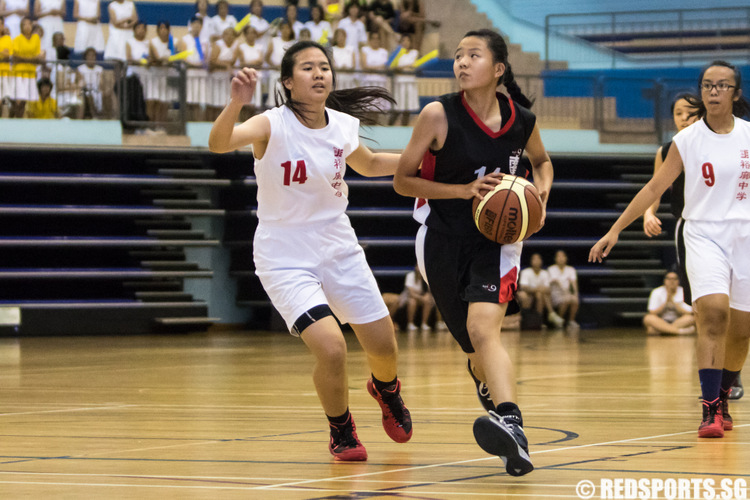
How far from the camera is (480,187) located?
4582mm

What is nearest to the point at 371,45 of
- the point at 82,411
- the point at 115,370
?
the point at 115,370

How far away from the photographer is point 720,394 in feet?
18.5

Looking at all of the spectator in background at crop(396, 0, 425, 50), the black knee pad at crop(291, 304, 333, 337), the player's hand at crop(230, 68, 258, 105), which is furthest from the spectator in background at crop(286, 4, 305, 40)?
the black knee pad at crop(291, 304, 333, 337)

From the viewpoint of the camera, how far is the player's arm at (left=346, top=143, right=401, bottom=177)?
204 inches

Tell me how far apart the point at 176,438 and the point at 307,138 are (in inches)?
63.1

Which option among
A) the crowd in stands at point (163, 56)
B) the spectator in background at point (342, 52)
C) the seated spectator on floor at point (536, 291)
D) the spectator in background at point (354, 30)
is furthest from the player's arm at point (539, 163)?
the spectator in background at point (354, 30)

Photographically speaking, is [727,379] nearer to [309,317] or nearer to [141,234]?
[309,317]

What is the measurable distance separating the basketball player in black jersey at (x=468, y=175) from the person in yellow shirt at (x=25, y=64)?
10.5 metres

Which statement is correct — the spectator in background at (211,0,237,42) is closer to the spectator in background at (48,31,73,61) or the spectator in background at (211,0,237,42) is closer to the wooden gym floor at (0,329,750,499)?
the spectator in background at (48,31,73,61)

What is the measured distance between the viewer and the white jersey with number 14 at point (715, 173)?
5.57 metres

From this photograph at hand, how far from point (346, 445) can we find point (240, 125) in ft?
4.55

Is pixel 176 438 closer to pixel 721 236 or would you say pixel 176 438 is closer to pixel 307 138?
pixel 307 138

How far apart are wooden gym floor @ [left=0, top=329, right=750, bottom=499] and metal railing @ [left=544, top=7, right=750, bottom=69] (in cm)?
970

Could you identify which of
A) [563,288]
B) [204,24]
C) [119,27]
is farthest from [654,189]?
[119,27]
